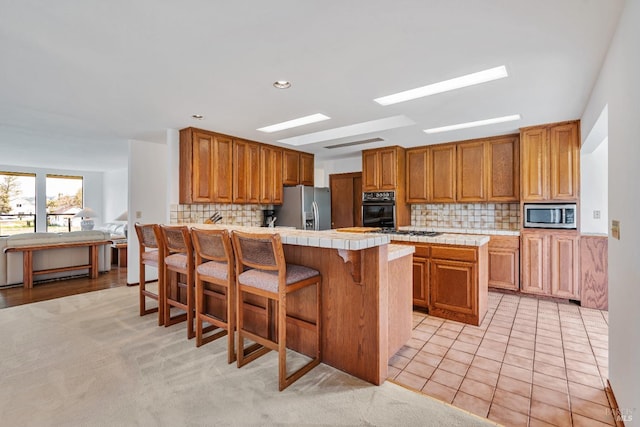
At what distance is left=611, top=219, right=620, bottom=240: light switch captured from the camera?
1.69 m

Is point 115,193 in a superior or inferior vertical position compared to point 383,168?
inferior

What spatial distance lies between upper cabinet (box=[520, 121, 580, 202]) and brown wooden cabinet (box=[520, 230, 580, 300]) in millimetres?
486

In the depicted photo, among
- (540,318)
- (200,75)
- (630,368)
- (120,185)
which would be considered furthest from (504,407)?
(120,185)

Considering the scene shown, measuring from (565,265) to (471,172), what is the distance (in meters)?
1.69

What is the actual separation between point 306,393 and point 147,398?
0.96 meters

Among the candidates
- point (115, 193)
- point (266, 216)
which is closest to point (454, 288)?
point (266, 216)

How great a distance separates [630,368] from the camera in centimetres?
148

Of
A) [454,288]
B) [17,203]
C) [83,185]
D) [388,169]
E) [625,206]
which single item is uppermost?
[83,185]

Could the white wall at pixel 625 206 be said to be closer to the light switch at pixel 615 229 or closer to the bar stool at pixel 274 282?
the light switch at pixel 615 229

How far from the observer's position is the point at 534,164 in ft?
12.8

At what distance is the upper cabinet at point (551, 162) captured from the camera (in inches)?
145

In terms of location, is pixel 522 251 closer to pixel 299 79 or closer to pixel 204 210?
pixel 299 79

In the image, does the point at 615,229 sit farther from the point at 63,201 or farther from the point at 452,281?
the point at 63,201

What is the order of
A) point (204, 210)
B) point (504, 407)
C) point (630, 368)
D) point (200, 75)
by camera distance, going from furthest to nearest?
point (204, 210), point (200, 75), point (504, 407), point (630, 368)
